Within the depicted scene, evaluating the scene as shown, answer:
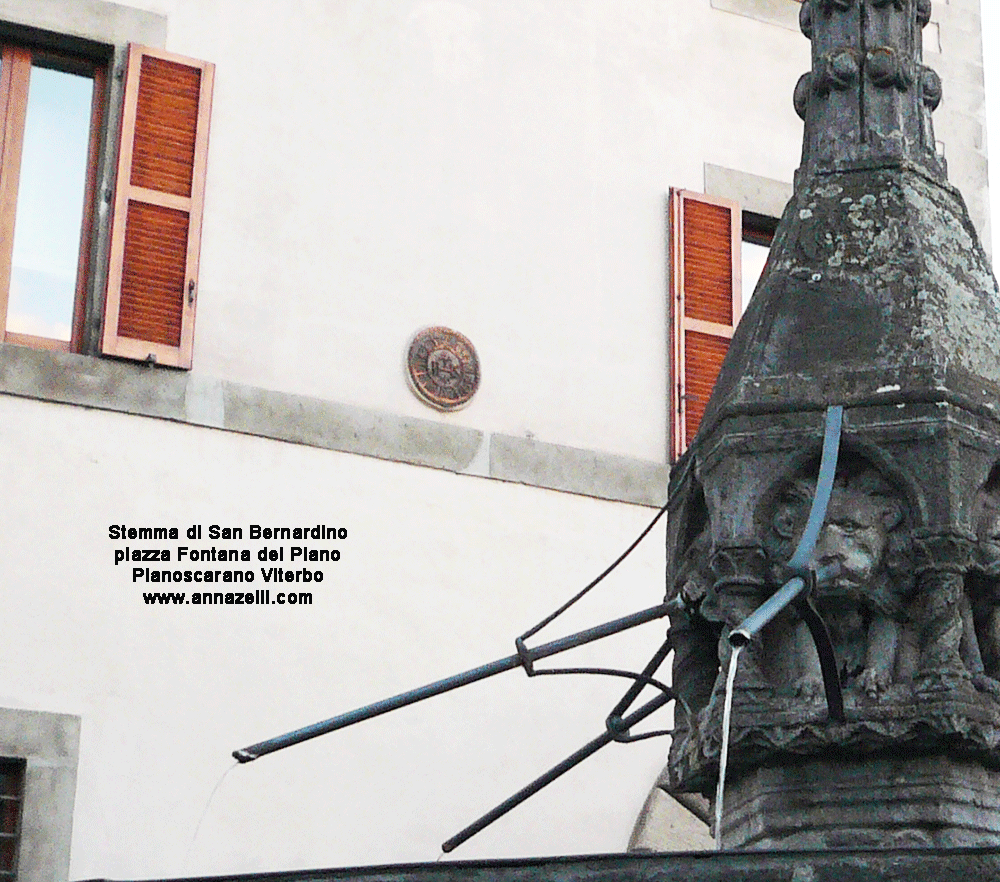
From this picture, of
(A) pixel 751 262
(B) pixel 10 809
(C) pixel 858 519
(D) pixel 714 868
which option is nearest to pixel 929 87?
(C) pixel 858 519

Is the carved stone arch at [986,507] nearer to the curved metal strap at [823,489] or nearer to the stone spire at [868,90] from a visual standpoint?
the curved metal strap at [823,489]

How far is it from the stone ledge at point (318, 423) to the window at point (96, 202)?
0.12 metres

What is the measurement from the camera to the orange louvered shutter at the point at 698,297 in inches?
399

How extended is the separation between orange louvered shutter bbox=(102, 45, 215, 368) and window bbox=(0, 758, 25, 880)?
1.65m

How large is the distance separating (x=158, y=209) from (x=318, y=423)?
1.07 metres

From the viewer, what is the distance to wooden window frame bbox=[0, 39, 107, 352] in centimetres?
905

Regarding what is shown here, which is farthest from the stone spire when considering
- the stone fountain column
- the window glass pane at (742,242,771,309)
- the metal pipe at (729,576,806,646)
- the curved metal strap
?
the window glass pane at (742,242,771,309)

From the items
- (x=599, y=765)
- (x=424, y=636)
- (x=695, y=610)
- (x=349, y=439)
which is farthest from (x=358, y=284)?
(x=695, y=610)

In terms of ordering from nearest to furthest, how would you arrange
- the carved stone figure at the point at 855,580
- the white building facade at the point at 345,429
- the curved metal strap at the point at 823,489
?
the curved metal strap at the point at 823,489 < the carved stone figure at the point at 855,580 < the white building facade at the point at 345,429

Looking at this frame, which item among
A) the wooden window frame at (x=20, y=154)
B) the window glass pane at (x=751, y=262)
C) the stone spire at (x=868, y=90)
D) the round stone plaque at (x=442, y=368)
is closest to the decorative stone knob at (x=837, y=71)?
the stone spire at (x=868, y=90)

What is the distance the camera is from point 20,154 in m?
9.26

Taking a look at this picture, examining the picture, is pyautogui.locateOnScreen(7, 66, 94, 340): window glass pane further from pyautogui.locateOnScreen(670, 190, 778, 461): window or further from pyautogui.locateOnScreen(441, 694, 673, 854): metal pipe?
pyautogui.locateOnScreen(441, 694, 673, 854): metal pipe

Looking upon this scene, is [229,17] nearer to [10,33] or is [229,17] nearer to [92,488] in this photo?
[10,33]

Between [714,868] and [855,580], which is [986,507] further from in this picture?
[714,868]
